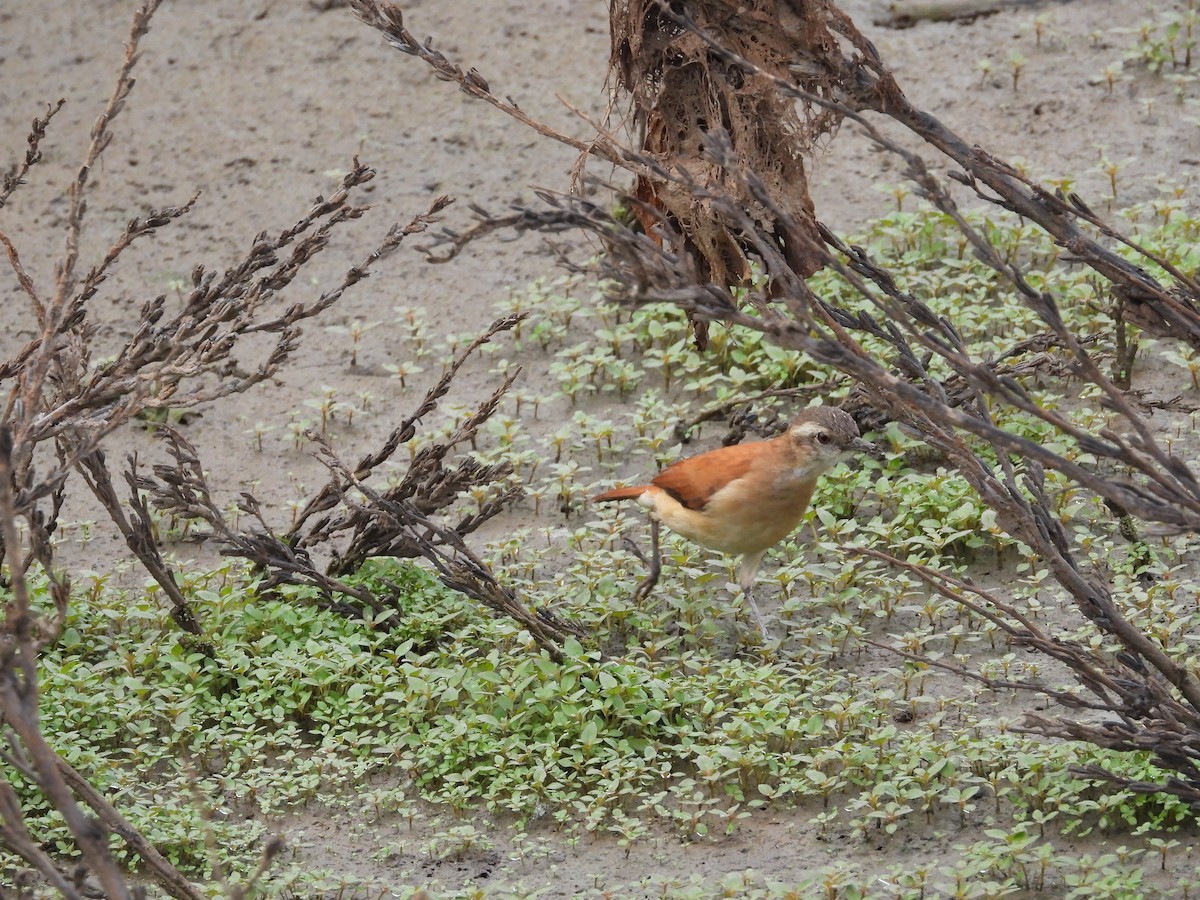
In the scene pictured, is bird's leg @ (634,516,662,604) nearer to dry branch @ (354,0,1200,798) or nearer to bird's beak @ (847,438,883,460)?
bird's beak @ (847,438,883,460)

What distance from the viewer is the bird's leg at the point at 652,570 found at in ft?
17.8

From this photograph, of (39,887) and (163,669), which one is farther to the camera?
(163,669)

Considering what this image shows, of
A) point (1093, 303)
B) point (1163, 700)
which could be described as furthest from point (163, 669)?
point (1093, 303)

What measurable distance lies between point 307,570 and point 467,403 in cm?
185

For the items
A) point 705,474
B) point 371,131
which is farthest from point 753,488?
A: point 371,131

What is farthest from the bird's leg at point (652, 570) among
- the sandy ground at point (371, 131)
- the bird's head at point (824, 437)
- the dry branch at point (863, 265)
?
the sandy ground at point (371, 131)

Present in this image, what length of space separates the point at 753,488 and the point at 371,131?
16.1ft

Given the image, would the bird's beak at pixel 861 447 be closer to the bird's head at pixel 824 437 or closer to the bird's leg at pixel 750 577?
the bird's head at pixel 824 437

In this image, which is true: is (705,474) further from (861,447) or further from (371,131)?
(371,131)

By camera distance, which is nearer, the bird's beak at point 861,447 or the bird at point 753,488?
the bird at point 753,488

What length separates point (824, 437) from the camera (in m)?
5.30

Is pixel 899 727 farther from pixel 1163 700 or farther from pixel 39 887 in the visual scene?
pixel 39 887

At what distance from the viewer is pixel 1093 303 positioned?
265 inches

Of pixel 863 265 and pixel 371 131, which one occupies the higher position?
pixel 371 131
